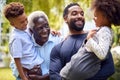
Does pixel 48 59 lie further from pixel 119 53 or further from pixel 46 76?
pixel 119 53

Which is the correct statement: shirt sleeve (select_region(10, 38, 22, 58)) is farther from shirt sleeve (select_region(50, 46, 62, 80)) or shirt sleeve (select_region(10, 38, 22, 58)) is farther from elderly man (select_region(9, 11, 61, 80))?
shirt sleeve (select_region(50, 46, 62, 80))

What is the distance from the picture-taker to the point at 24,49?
4.21m

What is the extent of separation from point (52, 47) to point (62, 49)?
429mm

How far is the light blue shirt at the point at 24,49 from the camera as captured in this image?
4.16 m

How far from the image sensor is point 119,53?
6.65 m

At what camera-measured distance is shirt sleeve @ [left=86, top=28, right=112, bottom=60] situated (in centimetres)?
318

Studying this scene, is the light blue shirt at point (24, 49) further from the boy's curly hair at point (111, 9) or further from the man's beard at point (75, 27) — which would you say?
the boy's curly hair at point (111, 9)

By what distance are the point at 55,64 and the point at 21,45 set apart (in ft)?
1.61

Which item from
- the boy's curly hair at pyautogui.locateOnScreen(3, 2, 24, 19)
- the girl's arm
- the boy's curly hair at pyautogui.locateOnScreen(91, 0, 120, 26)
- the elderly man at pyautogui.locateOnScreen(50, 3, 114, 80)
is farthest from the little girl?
the boy's curly hair at pyautogui.locateOnScreen(3, 2, 24, 19)

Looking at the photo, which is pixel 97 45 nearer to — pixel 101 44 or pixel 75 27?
pixel 101 44

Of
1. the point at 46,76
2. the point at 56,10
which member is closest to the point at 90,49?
the point at 46,76

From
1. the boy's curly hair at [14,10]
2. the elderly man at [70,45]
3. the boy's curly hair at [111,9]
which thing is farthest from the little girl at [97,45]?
the boy's curly hair at [14,10]

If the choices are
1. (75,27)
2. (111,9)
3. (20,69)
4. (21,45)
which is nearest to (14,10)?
(21,45)

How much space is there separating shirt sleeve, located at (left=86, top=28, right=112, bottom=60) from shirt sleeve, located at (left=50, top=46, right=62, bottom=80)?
65cm
